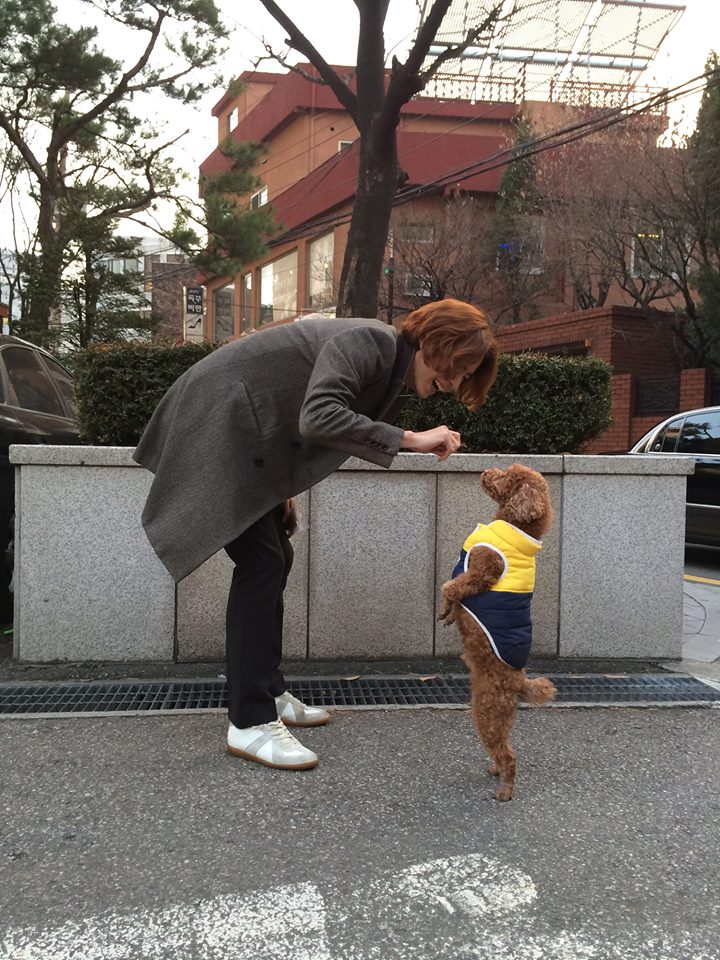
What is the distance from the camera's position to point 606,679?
13.5ft

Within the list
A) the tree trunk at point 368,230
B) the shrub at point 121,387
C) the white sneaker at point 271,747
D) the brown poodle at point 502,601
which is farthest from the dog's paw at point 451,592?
the tree trunk at point 368,230

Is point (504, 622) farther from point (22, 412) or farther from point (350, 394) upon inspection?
point (22, 412)

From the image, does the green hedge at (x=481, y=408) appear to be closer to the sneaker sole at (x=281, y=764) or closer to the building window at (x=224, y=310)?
the sneaker sole at (x=281, y=764)

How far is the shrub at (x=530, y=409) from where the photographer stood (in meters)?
4.53

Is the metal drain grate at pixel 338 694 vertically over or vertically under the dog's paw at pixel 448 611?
under

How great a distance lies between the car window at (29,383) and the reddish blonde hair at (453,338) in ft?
10.6

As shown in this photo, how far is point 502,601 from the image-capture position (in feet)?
8.62

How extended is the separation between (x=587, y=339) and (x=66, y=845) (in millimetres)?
17227

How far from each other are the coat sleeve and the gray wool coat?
0.06ft

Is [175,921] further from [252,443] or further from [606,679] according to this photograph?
[606,679]

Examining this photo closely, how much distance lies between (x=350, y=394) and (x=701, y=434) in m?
6.65

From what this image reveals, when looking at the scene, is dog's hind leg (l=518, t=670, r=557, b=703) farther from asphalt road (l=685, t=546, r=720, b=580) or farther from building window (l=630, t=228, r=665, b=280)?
building window (l=630, t=228, r=665, b=280)

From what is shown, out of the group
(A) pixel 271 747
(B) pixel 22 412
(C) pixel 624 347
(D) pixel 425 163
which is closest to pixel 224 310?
(D) pixel 425 163

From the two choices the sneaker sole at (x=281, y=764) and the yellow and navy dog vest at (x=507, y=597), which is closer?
the yellow and navy dog vest at (x=507, y=597)
